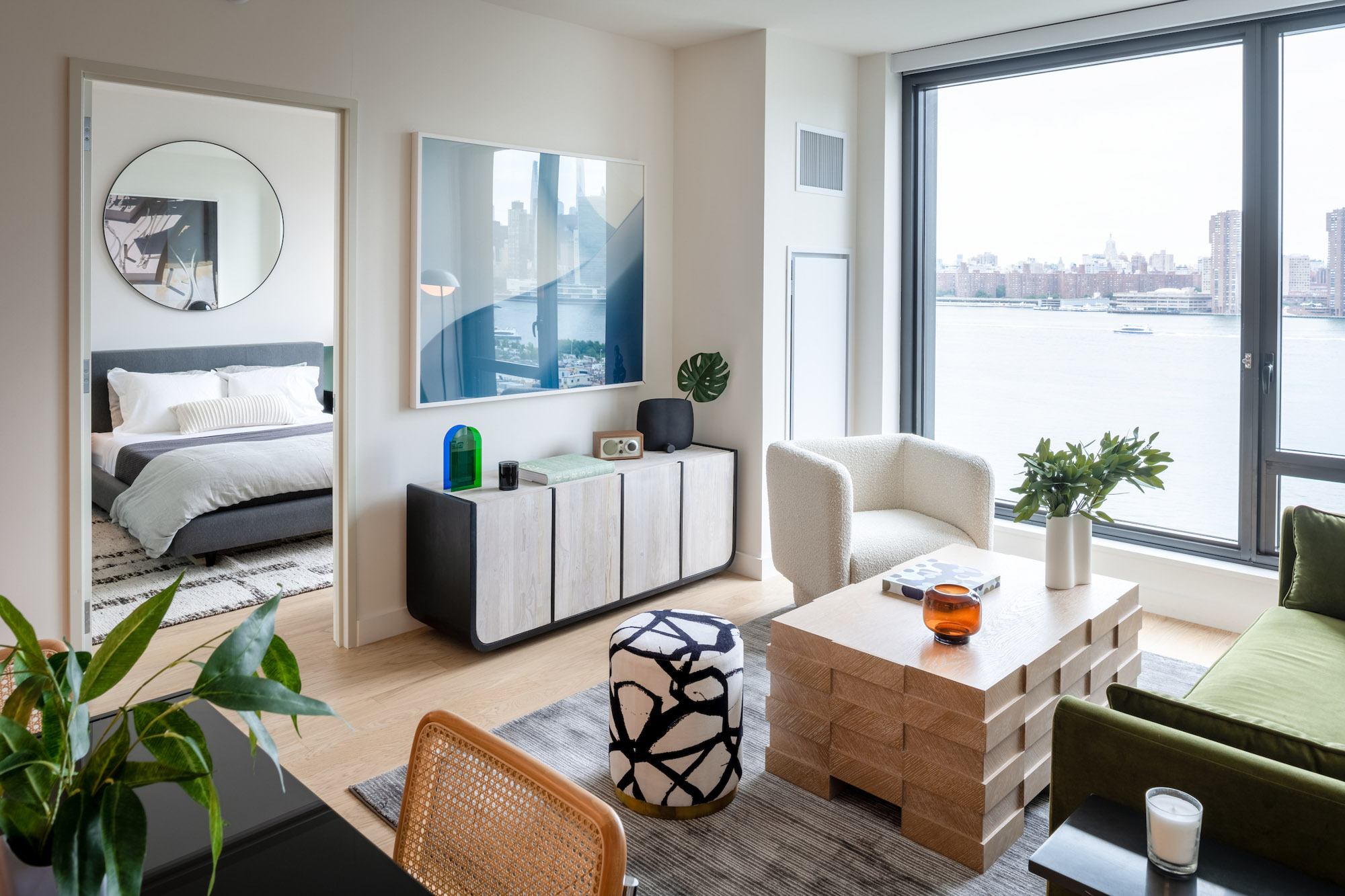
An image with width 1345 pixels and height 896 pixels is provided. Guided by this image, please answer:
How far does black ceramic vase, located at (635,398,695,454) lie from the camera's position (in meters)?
4.36

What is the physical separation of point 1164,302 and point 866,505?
1579mm

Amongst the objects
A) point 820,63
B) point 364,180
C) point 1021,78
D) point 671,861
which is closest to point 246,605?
point 364,180

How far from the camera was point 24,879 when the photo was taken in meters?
0.83

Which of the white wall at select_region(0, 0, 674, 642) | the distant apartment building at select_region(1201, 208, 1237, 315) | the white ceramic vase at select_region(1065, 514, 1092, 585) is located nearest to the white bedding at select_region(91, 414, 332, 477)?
the white wall at select_region(0, 0, 674, 642)

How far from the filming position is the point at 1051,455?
296 cm

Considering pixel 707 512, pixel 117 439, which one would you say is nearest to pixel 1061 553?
pixel 707 512

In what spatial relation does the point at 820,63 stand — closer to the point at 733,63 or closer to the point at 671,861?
the point at 733,63

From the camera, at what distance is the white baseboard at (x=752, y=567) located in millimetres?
4539

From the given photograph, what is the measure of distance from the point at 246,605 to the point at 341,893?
3.48m

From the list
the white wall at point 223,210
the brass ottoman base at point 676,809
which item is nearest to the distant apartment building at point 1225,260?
the brass ottoman base at point 676,809

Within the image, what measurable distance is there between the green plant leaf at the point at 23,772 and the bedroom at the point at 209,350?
359 cm

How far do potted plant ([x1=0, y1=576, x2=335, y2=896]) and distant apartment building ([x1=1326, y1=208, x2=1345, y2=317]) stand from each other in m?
4.12

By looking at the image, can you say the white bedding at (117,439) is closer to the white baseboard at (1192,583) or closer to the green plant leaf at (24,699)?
the white baseboard at (1192,583)

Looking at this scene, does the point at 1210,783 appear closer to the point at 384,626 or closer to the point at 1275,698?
the point at 1275,698
